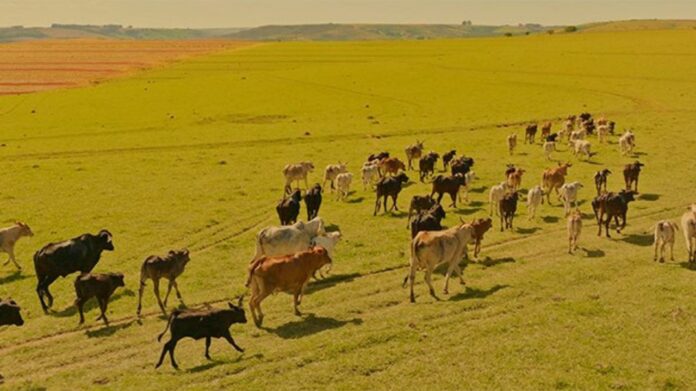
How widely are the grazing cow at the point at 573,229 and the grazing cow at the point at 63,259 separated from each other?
52.1 ft

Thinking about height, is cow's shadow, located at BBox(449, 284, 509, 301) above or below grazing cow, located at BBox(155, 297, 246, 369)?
below

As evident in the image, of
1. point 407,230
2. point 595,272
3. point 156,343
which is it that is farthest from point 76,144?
point 595,272

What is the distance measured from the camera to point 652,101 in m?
57.8

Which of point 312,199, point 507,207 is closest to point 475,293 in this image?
point 507,207

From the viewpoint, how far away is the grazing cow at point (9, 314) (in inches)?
603

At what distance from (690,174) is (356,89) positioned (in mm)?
46015

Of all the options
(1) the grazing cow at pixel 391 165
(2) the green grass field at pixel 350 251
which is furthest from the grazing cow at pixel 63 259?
(1) the grazing cow at pixel 391 165

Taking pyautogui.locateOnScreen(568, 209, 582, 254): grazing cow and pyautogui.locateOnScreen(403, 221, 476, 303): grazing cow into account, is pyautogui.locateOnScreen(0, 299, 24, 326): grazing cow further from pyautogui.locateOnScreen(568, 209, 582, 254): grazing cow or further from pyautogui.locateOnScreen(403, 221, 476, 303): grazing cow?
pyautogui.locateOnScreen(568, 209, 582, 254): grazing cow

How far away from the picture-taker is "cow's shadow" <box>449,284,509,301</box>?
688 inches

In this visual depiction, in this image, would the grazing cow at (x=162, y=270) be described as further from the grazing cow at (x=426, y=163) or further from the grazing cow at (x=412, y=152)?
the grazing cow at (x=412, y=152)

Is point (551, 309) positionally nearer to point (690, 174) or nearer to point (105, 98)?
point (690, 174)

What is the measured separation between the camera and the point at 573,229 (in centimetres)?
2095

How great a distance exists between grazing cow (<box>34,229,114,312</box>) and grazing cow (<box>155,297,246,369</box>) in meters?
5.89

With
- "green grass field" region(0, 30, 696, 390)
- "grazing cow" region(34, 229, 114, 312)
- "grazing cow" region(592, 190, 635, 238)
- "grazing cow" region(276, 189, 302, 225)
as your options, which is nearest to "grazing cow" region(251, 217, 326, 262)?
"green grass field" region(0, 30, 696, 390)
